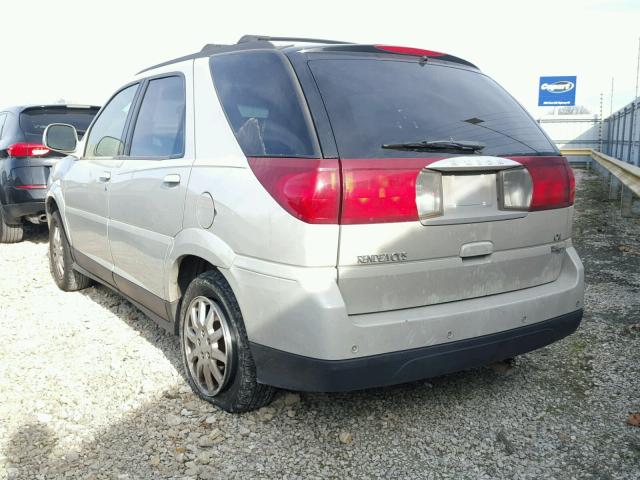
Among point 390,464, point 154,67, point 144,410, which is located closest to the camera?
point 390,464

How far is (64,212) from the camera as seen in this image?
5.29 m

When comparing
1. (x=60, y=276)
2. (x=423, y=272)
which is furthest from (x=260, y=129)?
(x=60, y=276)

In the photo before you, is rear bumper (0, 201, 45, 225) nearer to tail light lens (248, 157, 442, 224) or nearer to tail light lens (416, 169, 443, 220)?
tail light lens (248, 157, 442, 224)

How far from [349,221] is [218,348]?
1088 mm

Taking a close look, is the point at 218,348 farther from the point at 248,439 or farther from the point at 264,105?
the point at 264,105

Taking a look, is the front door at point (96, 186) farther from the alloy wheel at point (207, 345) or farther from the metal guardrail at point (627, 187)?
the metal guardrail at point (627, 187)

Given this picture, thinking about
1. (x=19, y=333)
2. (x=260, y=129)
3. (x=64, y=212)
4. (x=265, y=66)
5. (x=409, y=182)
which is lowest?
(x=19, y=333)

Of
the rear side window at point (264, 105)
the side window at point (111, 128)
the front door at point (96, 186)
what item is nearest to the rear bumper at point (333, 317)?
the rear side window at point (264, 105)

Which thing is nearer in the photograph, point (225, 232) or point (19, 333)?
point (225, 232)

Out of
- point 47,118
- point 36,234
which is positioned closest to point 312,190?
point 47,118

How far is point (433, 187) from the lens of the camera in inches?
105

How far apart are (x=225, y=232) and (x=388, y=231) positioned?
79 cm

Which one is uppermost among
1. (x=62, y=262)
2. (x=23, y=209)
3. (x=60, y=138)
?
(x=60, y=138)

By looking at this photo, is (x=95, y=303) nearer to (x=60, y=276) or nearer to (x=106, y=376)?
(x=60, y=276)
